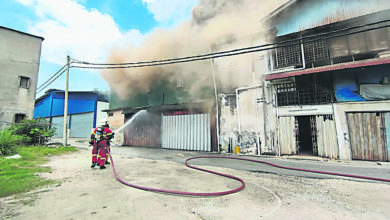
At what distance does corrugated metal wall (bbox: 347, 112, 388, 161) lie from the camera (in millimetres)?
7051

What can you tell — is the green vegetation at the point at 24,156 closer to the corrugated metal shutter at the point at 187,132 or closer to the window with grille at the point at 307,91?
the corrugated metal shutter at the point at 187,132

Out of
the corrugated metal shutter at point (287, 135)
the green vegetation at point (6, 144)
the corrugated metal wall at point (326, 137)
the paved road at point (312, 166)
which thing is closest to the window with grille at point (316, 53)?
the corrugated metal wall at point (326, 137)

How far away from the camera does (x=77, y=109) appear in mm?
24500

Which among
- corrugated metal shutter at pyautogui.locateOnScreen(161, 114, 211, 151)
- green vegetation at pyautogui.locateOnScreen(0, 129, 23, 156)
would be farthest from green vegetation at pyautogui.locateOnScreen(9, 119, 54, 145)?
corrugated metal shutter at pyautogui.locateOnScreen(161, 114, 211, 151)

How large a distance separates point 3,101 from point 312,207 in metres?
18.6

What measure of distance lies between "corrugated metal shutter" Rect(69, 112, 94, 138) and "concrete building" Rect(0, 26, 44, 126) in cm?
871

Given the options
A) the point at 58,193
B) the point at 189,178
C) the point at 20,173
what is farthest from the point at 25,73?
the point at 189,178

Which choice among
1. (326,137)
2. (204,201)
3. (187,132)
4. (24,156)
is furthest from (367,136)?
(24,156)

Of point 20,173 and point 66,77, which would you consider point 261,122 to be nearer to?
point 20,173

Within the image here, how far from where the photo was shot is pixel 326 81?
8078mm

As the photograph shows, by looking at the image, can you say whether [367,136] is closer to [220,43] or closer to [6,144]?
[220,43]

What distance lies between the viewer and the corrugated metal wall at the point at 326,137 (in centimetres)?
768

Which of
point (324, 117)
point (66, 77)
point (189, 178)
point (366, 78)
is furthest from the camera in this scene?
point (66, 77)

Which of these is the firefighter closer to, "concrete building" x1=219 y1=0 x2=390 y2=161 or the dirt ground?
the dirt ground
